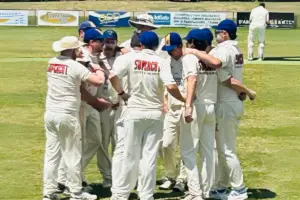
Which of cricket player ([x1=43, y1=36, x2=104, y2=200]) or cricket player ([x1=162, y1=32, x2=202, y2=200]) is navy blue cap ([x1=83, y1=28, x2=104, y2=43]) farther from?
cricket player ([x1=162, y1=32, x2=202, y2=200])

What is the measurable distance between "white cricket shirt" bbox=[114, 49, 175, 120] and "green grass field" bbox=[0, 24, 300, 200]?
4.96 ft

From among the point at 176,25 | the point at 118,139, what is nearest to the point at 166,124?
the point at 118,139

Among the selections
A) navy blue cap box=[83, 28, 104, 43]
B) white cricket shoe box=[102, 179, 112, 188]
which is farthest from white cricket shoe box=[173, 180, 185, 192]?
navy blue cap box=[83, 28, 104, 43]

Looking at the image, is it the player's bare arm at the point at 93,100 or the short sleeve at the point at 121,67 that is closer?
the short sleeve at the point at 121,67

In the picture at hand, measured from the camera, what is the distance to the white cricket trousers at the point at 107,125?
10.4 metres

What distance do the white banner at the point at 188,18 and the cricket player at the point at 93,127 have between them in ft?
106

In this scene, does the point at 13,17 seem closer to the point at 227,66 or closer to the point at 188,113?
the point at 227,66

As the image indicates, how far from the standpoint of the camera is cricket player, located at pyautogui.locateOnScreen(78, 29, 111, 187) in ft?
32.3

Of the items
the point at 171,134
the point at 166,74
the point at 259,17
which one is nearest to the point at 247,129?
the point at 171,134

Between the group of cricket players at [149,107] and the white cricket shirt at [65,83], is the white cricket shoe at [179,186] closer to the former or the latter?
the group of cricket players at [149,107]

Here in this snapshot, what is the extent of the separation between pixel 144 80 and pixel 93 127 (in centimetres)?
155

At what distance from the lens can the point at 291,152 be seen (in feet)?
42.4

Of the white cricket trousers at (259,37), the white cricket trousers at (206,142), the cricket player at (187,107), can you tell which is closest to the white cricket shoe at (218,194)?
the white cricket trousers at (206,142)

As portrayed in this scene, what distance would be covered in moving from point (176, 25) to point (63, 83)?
35041 millimetres
